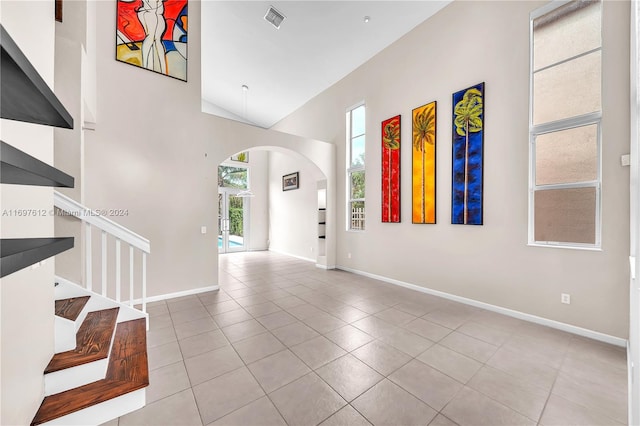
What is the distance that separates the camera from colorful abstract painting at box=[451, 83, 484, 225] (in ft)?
12.1

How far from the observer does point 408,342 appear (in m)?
2.74

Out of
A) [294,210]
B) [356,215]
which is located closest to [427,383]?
[356,215]

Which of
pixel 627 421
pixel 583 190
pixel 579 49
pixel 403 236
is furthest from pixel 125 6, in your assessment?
pixel 627 421

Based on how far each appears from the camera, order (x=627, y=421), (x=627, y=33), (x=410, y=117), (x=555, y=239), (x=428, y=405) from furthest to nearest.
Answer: (x=410, y=117)
(x=555, y=239)
(x=627, y=33)
(x=428, y=405)
(x=627, y=421)

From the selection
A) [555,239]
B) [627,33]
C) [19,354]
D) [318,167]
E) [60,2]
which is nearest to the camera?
[19,354]

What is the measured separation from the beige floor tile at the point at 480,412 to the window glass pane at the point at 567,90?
322cm

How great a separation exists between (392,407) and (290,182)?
6.96 metres

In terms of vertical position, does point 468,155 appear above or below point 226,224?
above

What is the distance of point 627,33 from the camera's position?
261cm

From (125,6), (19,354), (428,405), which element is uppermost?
(125,6)

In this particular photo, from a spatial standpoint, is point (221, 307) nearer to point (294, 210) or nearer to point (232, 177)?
point (294, 210)

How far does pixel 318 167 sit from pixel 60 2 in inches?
179

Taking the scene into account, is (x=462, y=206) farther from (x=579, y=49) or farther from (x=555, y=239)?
(x=579, y=49)

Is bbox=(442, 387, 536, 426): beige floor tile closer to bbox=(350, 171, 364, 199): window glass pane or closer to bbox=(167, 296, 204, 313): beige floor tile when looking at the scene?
bbox=(167, 296, 204, 313): beige floor tile
